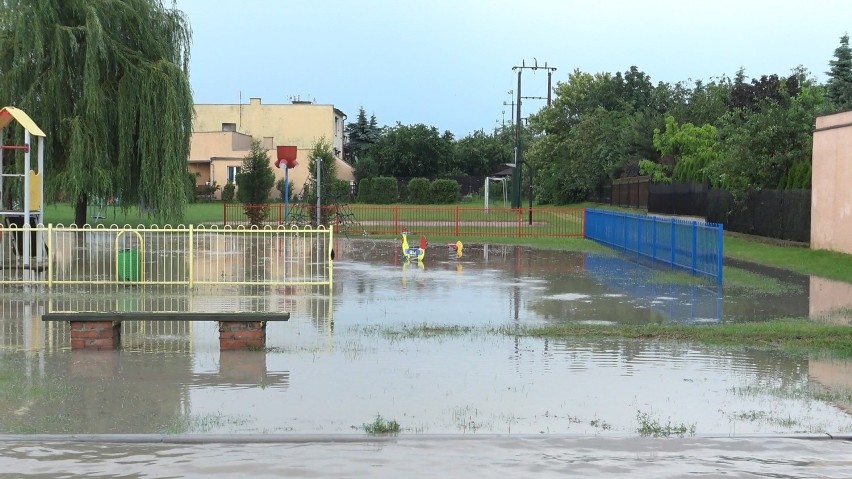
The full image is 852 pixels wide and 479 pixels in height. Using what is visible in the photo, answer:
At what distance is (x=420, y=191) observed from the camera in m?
75.8

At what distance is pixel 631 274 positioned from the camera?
2353 cm

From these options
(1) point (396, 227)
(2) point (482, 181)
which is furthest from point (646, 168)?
(2) point (482, 181)

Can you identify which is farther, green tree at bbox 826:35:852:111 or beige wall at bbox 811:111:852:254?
green tree at bbox 826:35:852:111

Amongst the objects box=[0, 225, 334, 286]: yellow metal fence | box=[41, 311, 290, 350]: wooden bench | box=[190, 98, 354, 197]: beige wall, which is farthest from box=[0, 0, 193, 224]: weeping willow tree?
box=[190, 98, 354, 197]: beige wall

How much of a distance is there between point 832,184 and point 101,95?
20.6m

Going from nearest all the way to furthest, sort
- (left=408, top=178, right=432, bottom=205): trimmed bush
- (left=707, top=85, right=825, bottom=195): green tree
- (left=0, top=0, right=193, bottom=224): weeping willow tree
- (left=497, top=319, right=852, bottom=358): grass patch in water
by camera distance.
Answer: (left=497, top=319, right=852, bottom=358): grass patch in water, (left=0, top=0, right=193, bottom=224): weeping willow tree, (left=707, top=85, right=825, bottom=195): green tree, (left=408, top=178, right=432, bottom=205): trimmed bush

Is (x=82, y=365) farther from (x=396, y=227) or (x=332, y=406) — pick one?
(x=396, y=227)

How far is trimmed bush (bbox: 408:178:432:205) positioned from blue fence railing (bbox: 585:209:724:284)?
40.3 m

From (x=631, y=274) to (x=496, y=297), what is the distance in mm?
5898

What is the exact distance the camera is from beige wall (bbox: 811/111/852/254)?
28125 mm

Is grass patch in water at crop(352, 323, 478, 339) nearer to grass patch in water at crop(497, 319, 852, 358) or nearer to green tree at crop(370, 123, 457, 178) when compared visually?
grass patch in water at crop(497, 319, 852, 358)

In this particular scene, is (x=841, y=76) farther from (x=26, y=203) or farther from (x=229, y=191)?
(x=26, y=203)

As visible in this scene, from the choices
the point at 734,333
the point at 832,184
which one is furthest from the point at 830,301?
the point at 832,184

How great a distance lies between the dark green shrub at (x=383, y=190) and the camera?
76.1 meters
